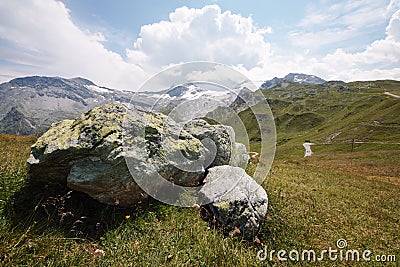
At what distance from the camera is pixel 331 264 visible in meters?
8.23

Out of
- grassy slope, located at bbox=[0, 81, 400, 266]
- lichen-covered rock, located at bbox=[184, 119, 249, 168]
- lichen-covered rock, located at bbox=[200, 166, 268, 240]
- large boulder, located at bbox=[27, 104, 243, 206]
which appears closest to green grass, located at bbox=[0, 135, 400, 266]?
grassy slope, located at bbox=[0, 81, 400, 266]

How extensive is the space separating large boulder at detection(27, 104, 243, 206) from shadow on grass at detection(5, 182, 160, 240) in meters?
0.36

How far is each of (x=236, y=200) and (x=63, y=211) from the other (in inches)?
231

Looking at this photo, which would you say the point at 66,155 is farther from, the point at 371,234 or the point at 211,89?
the point at 371,234

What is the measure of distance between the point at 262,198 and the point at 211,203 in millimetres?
2327

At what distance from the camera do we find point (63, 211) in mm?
7055

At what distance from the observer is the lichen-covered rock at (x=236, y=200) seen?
858 cm

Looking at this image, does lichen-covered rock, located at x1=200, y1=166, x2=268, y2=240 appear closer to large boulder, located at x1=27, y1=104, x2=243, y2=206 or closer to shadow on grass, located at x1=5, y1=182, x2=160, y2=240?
A: large boulder, located at x1=27, y1=104, x2=243, y2=206

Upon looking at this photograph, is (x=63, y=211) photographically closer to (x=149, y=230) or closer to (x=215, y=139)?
(x=149, y=230)

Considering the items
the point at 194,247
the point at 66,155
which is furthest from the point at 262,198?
the point at 66,155

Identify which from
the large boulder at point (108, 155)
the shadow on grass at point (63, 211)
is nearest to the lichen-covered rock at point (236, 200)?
the large boulder at point (108, 155)

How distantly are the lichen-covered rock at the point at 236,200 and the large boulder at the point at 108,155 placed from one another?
61.3 inches

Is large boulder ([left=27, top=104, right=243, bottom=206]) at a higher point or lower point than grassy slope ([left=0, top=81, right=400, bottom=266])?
higher

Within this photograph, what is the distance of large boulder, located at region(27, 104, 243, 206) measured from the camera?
24.0ft
